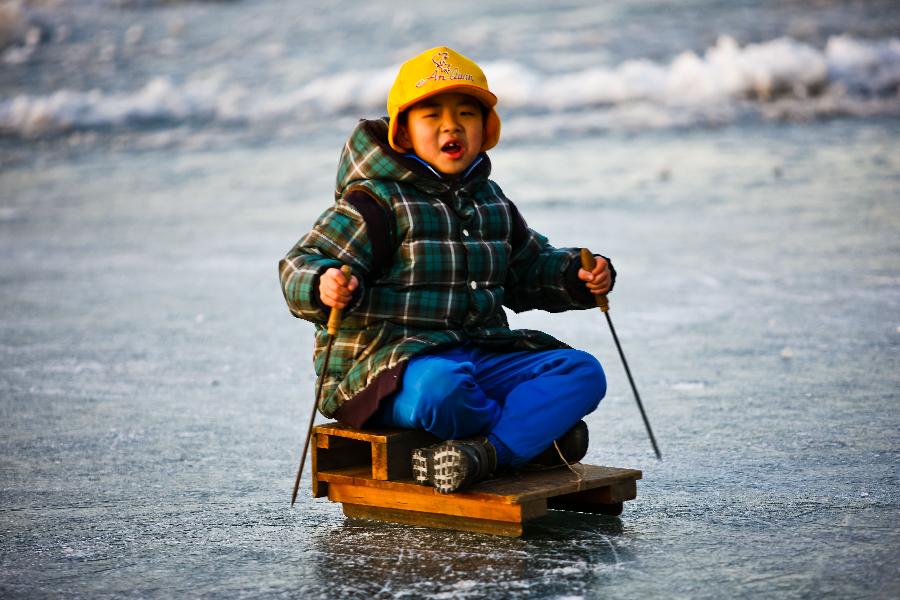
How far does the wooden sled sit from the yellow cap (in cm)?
75

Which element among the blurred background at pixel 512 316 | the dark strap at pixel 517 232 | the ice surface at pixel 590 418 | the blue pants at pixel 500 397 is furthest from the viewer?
the dark strap at pixel 517 232

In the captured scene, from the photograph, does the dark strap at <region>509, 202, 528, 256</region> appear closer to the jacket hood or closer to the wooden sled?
the jacket hood

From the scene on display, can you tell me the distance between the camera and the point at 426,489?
10.7 ft

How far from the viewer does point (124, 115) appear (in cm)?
1517

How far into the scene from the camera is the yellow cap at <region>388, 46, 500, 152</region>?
351 cm

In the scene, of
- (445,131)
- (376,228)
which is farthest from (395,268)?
(445,131)

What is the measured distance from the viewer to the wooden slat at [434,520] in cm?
323

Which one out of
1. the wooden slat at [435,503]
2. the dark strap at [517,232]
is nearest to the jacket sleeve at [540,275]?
the dark strap at [517,232]

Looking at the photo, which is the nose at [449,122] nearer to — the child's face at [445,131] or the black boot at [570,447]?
the child's face at [445,131]

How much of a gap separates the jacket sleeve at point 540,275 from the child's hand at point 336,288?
67 cm

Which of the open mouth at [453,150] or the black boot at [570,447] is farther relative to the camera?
the open mouth at [453,150]

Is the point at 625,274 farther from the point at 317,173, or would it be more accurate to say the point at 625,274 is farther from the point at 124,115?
the point at 124,115

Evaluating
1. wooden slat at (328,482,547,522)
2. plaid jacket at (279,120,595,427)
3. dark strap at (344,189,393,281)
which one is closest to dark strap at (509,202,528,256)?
plaid jacket at (279,120,595,427)

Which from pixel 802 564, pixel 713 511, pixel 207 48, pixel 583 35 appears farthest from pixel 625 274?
pixel 207 48
